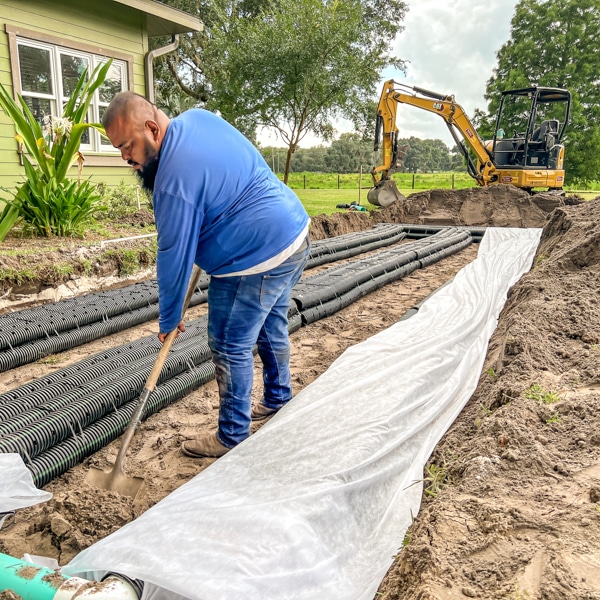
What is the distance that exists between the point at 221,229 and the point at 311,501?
123cm

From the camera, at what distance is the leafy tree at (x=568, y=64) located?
22406mm

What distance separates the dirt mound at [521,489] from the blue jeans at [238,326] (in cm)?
101

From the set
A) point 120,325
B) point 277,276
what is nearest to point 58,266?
point 120,325

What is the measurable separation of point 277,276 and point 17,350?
2.49 metres

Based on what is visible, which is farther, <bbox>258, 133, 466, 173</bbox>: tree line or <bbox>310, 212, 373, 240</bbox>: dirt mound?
<bbox>258, 133, 466, 173</bbox>: tree line

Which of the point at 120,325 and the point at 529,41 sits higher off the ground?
the point at 529,41

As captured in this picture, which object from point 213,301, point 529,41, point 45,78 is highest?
point 529,41

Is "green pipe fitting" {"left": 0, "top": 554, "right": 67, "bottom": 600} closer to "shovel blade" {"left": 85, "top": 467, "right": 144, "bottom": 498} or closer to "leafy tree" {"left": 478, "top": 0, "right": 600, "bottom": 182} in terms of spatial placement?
"shovel blade" {"left": 85, "top": 467, "right": 144, "bottom": 498}

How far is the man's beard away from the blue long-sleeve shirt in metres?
0.07

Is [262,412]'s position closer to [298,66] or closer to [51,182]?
[51,182]

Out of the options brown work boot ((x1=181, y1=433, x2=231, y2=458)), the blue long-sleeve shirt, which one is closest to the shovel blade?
brown work boot ((x1=181, y1=433, x2=231, y2=458))

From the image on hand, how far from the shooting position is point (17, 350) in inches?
157

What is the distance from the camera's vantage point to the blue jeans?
254cm

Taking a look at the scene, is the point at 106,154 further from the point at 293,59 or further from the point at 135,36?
the point at 293,59
